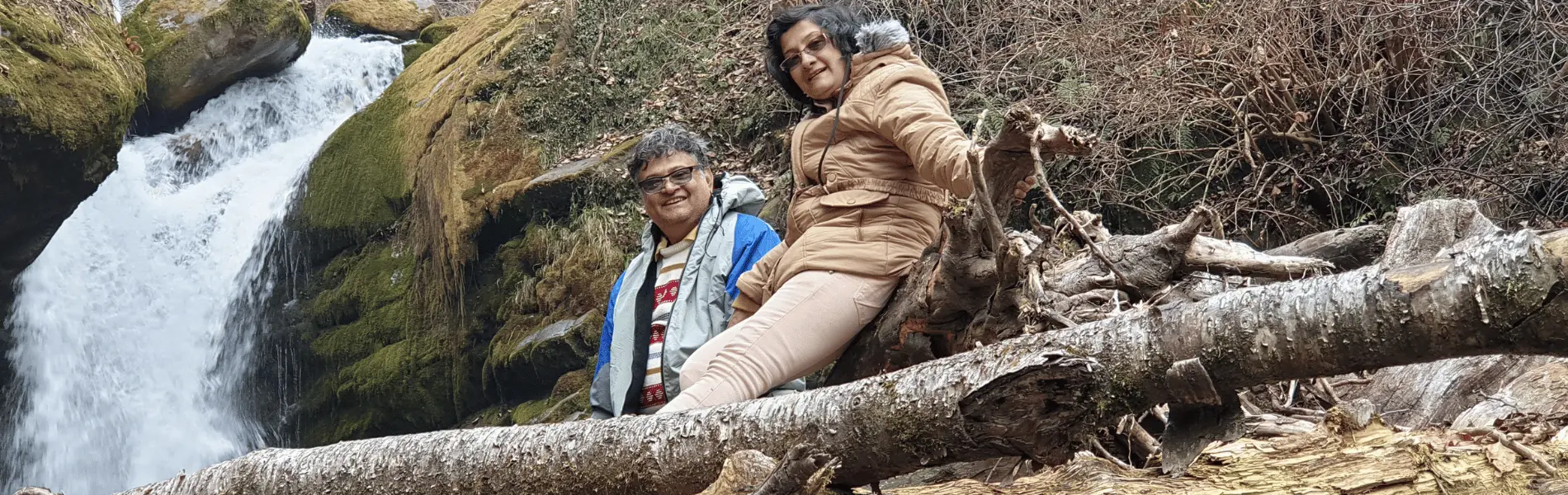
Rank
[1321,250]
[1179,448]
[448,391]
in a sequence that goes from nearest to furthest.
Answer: [1179,448] → [1321,250] → [448,391]

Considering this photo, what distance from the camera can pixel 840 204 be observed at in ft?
10.3

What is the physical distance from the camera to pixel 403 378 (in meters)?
8.55

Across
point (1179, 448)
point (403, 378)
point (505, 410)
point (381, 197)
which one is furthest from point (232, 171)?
point (1179, 448)

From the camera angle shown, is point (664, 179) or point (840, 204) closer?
point (840, 204)

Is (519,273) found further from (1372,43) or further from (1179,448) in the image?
(1179,448)

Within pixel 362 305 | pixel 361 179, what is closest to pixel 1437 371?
pixel 362 305

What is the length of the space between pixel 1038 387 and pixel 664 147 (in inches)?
94.3

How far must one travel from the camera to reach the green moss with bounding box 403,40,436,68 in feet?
43.5

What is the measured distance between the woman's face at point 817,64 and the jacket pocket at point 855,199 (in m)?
0.36

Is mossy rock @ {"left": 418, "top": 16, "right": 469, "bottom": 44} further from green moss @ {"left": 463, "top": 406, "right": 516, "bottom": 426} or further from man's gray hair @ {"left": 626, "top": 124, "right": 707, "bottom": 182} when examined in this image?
man's gray hair @ {"left": 626, "top": 124, "right": 707, "bottom": 182}

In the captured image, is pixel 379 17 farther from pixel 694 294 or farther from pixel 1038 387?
pixel 1038 387

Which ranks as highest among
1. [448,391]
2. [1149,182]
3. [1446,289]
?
[1446,289]

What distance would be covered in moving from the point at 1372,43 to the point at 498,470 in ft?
15.5

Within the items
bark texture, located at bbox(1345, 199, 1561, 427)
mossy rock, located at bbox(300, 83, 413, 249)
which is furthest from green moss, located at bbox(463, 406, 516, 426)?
bark texture, located at bbox(1345, 199, 1561, 427)
